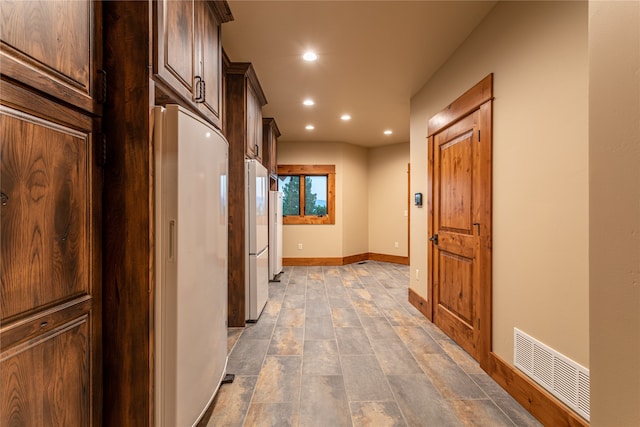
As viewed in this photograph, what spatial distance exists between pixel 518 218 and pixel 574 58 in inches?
34.6

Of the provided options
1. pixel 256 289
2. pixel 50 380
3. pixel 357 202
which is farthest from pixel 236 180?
pixel 357 202

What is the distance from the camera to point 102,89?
3.59 feet

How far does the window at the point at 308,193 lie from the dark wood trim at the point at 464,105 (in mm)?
3160

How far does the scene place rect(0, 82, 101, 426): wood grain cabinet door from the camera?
0.77 m

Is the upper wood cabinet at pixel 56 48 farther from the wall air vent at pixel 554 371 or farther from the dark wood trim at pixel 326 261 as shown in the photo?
the dark wood trim at pixel 326 261

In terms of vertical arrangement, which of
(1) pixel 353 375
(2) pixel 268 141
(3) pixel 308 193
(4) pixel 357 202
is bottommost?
(1) pixel 353 375

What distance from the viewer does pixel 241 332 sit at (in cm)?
267

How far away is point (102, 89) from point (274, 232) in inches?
134

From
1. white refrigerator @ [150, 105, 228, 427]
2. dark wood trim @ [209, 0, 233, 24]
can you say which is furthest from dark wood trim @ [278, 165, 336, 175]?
white refrigerator @ [150, 105, 228, 427]

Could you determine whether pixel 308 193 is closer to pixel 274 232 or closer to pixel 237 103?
pixel 274 232

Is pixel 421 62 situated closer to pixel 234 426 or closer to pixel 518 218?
pixel 518 218

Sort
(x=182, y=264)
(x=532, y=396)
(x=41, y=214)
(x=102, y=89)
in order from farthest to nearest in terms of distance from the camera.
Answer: (x=532, y=396), (x=182, y=264), (x=102, y=89), (x=41, y=214)

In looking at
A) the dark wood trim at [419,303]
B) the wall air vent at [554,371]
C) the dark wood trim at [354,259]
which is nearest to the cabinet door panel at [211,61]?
the wall air vent at [554,371]

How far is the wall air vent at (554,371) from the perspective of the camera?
134 centimetres
